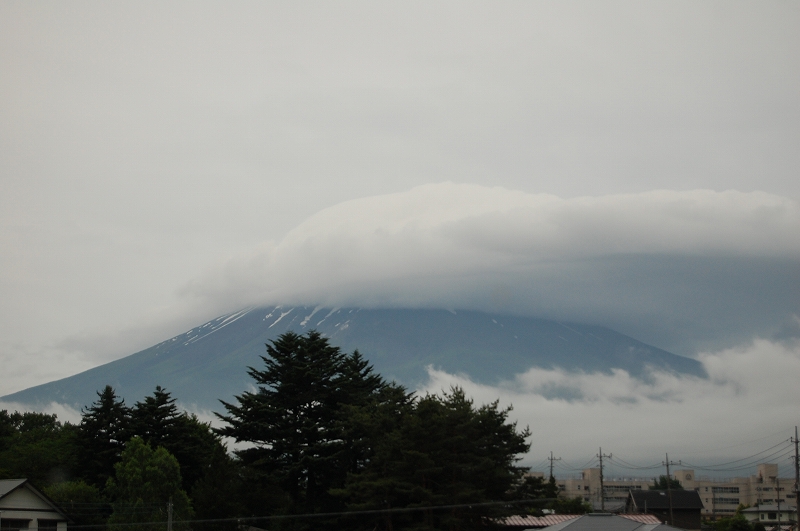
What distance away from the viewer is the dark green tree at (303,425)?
→ 60.5 meters

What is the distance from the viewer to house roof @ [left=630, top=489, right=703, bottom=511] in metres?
102

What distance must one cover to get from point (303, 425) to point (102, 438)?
1660 centimetres

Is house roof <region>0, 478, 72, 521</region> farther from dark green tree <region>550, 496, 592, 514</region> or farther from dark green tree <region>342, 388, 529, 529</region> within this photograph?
dark green tree <region>550, 496, 592, 514</region>

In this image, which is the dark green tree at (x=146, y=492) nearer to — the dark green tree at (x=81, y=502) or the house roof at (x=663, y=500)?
the dark green tree at (x=81, y=502)

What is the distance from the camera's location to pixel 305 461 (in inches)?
2365

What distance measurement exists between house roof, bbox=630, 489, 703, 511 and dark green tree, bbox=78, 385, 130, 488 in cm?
6093

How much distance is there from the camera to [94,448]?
66.3 m

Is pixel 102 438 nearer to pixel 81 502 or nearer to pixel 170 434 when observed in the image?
pixel 170 434

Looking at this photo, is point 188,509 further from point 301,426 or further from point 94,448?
point 94,448

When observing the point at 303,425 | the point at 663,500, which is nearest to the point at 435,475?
the point at 303,425

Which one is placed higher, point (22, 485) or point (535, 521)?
point (22, 485)

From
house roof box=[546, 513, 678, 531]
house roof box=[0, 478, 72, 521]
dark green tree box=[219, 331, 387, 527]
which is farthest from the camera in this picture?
dark green tree box=[219, 331, 387, 527]

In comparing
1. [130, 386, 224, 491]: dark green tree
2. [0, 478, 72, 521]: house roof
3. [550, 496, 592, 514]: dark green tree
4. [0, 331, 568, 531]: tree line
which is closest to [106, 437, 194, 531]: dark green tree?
[0, 331, 568, 531]: tree line

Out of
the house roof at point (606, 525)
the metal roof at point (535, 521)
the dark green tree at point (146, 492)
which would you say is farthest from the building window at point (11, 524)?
the metal roof at point (535, 521)
